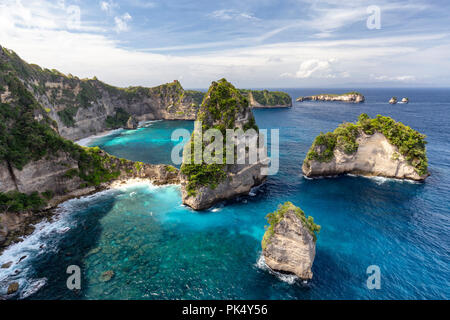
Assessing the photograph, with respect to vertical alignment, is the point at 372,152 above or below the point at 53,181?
above

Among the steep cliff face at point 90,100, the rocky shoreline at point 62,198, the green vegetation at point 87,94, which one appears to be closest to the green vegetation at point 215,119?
the rocky shoreline at point 62,198

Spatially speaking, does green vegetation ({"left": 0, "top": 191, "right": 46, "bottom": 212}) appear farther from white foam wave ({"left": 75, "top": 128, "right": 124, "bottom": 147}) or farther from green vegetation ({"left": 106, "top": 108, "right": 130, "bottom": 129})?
green vegetation ({"left": 106, "top": 108, "right": 130, "bottom": 129})

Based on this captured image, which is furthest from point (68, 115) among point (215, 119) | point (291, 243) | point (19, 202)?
point (291, 243)

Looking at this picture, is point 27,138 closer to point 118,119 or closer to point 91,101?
point 91,101

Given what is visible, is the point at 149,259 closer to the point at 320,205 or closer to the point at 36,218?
the point at 36,218

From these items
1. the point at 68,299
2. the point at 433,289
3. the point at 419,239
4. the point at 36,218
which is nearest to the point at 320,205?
the point at 419,239

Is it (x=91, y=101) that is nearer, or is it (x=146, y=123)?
(x=91, y=101)

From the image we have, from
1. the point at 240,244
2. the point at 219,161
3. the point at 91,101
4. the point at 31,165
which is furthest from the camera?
the point at 91,101

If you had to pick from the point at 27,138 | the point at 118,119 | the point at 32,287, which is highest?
the point at 118,119

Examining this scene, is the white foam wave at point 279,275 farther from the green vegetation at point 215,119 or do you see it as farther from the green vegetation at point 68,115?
the green vegetation at point 68,115
